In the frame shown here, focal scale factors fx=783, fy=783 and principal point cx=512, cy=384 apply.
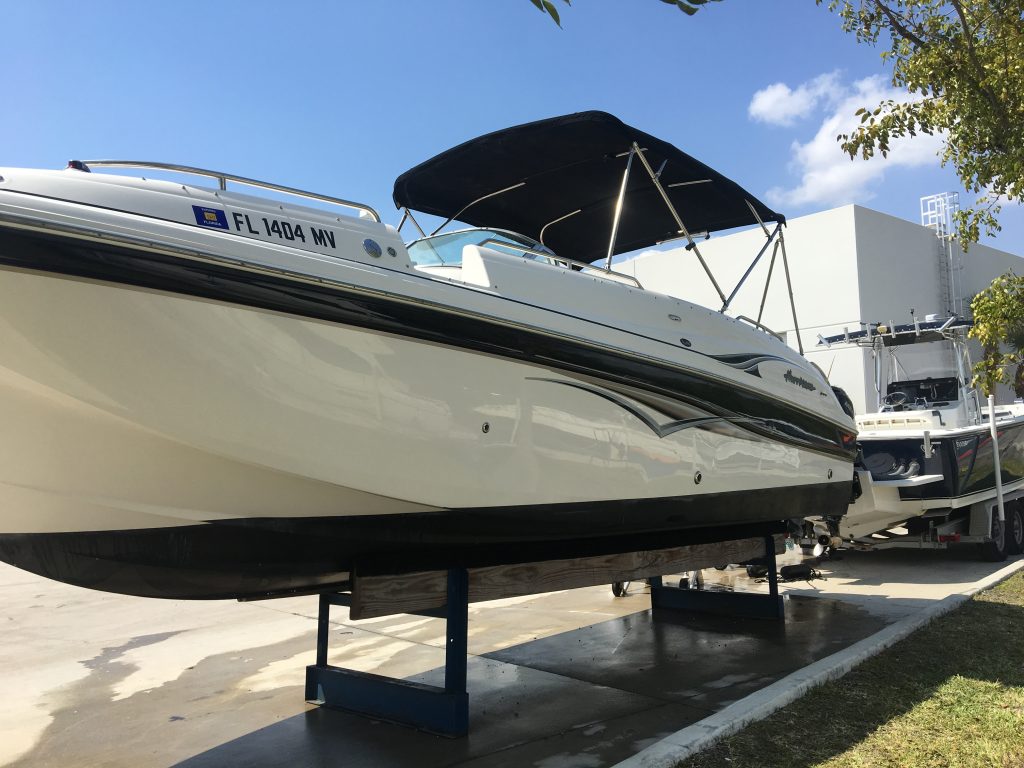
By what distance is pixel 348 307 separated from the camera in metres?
2.85

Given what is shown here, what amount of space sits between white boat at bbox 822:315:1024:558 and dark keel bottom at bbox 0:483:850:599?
3.39 meters

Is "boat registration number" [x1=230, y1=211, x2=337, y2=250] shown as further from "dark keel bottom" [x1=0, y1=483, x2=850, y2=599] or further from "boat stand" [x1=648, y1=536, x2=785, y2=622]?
"boat stand" [x1=648, y1=536, x2=785, y2=622]

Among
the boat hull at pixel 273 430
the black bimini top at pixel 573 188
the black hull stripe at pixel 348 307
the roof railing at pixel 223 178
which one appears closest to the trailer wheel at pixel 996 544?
the black bimini top at pixel 573 188

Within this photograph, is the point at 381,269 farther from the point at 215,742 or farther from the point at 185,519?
the point at 215,742

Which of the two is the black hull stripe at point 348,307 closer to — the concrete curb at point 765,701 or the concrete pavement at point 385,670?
the concrete curb at point 765,701

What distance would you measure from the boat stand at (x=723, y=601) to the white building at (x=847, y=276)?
1048 centimetres

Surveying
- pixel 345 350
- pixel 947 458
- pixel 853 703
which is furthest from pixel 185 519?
pixel 947 458

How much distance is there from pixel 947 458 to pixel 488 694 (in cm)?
502

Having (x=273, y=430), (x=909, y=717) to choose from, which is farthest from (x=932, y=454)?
(x=273, y=430)

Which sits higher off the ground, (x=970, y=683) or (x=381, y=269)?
(x=381, y=269)

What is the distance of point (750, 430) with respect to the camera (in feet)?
14.7

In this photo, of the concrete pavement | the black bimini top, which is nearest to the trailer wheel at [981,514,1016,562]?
the concrete pavement

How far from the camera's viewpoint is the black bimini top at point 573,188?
14.0ft

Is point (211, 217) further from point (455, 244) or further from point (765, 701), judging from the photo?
point (765, 701)
